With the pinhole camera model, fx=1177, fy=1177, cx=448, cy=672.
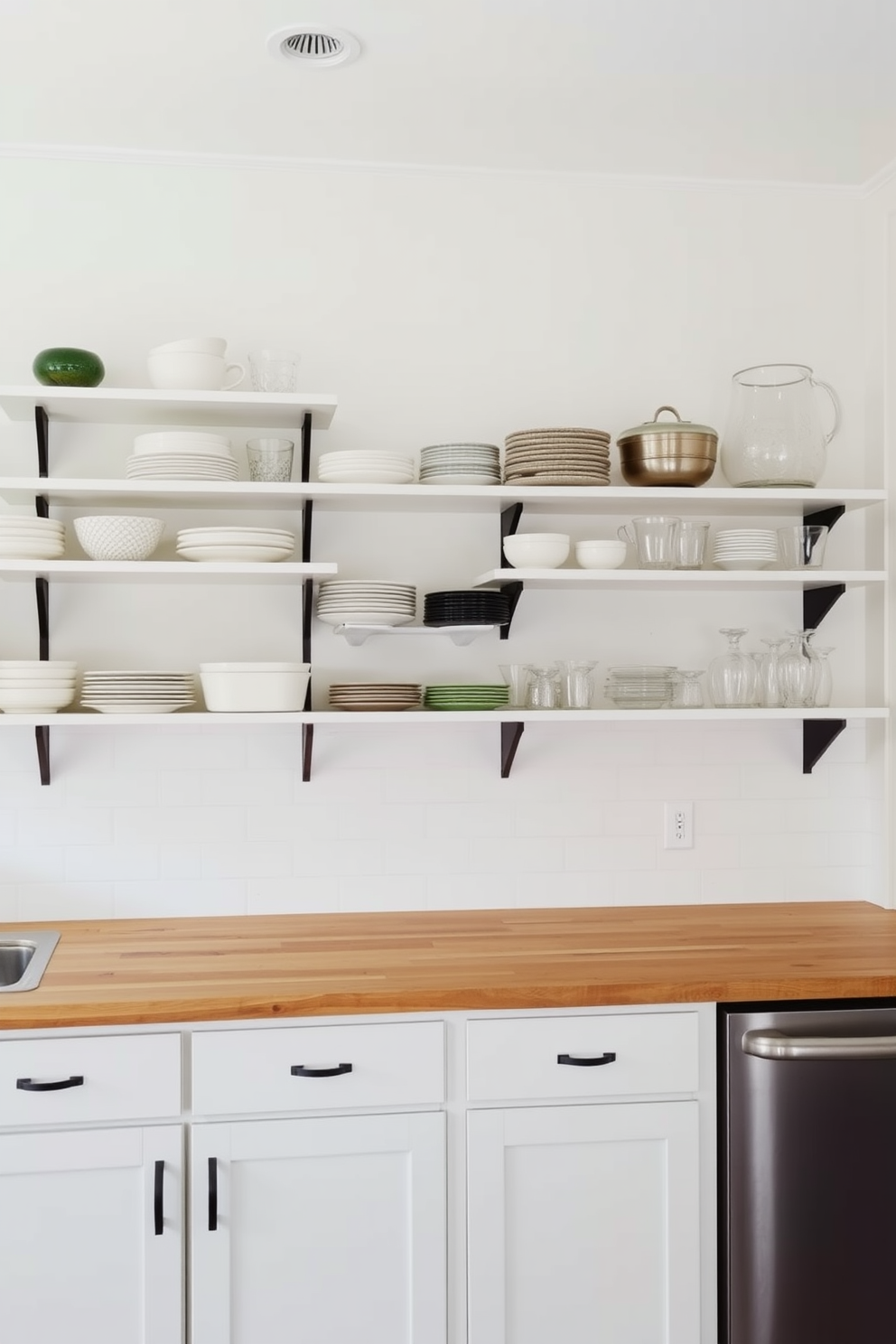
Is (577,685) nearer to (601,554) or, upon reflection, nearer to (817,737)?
(601,554)

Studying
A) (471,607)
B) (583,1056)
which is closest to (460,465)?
(471,607)

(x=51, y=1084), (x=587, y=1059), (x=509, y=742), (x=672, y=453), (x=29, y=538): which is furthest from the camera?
(x=509, y=742)

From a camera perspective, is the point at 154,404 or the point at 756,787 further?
the point at 756,787

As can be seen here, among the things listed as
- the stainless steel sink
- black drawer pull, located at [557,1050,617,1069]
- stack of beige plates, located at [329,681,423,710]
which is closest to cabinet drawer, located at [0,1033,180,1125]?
the stainless steel sink

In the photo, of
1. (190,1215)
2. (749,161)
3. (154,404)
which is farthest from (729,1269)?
(749,161)

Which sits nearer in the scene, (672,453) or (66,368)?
(66,368)

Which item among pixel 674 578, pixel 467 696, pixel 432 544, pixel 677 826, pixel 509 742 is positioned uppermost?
pixel 432 544

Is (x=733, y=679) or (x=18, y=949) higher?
(x=733, y=679)

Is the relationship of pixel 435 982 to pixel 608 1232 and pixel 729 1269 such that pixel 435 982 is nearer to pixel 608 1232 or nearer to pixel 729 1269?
pixel 608 1232

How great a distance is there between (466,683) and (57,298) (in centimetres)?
127

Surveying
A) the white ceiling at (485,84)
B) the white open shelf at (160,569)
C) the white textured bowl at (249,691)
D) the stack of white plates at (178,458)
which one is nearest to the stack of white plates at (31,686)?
the white open shelf at (160,569)

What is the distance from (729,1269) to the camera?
2125 millimetres

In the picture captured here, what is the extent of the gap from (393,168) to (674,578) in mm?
1166

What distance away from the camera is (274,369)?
2.50 m
